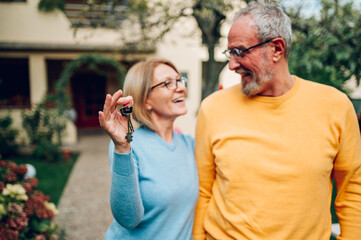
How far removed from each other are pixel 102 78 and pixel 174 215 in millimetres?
12634

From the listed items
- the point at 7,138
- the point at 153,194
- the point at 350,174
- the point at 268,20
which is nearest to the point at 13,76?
the point at 7,138

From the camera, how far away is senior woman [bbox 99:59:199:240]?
44.7 inches

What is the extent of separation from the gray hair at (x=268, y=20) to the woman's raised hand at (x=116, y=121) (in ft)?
2.64

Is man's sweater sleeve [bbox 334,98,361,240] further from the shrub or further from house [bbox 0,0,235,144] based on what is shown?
the shrub

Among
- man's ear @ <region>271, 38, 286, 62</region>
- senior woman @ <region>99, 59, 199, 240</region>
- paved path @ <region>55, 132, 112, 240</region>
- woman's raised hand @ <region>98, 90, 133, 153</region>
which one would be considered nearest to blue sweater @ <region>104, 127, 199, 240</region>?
senior woman @ <region>99, 59, 199, 240</region>

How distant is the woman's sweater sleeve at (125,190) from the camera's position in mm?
1135

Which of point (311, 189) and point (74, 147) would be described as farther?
point (74, 147)

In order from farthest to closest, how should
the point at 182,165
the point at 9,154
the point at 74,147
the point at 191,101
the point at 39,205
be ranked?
the point at 191,101
the point at 74,147
the point at 9,154
the point at 39,205
the point at 182,165

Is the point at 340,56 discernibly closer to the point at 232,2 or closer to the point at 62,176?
the point at 232,2

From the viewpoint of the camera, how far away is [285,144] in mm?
1341

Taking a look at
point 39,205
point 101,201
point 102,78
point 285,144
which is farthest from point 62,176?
point 102,78

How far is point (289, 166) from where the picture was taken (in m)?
1.31

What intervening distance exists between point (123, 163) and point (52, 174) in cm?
606

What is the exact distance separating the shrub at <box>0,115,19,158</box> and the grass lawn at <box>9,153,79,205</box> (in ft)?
Result: 1.18
